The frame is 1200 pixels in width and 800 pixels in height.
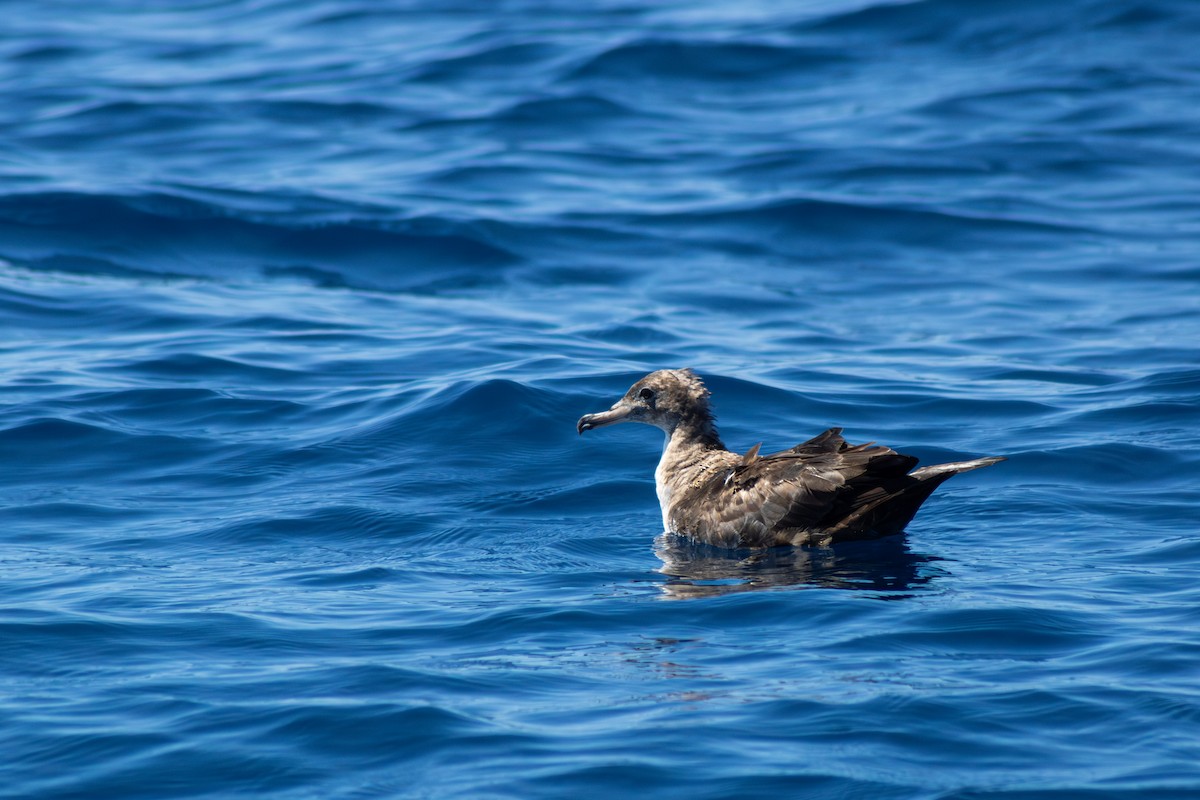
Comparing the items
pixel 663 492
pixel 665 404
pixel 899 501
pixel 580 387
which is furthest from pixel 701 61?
pixel 899 501

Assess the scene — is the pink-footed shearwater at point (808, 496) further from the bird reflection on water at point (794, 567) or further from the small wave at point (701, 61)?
the small wave at point (701, 61)

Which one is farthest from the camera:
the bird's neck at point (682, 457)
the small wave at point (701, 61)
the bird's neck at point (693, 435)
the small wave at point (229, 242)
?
the small wave at point (701, 61)

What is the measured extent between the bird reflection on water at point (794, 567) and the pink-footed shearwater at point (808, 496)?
89mm

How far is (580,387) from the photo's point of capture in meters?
12.9

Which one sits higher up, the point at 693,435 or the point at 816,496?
the point at 693,435

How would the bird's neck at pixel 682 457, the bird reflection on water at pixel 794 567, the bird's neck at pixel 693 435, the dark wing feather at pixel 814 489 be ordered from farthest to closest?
the bird's neck at pixel 693 435 < the bird's neck at pixel 682 457 < the dark wing feather at pixel 814 489 < the bird reflection on water at pixel 794 567

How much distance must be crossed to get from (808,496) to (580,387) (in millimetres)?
4008

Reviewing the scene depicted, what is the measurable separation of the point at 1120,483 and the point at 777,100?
13308 mm

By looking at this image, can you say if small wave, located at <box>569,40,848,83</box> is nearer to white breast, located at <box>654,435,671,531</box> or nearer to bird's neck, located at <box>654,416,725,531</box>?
bird's neck, located at <box>654,416,725,531</box>

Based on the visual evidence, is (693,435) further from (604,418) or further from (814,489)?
(814,489)

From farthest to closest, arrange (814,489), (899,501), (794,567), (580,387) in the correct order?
(580,387)
(899,501)
(814,489)
(794,567)

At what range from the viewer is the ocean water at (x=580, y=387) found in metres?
6.44

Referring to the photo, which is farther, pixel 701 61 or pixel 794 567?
pixel 701 61

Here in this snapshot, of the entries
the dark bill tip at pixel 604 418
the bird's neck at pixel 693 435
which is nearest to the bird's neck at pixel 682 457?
the bird's neck at pixel 693 435
